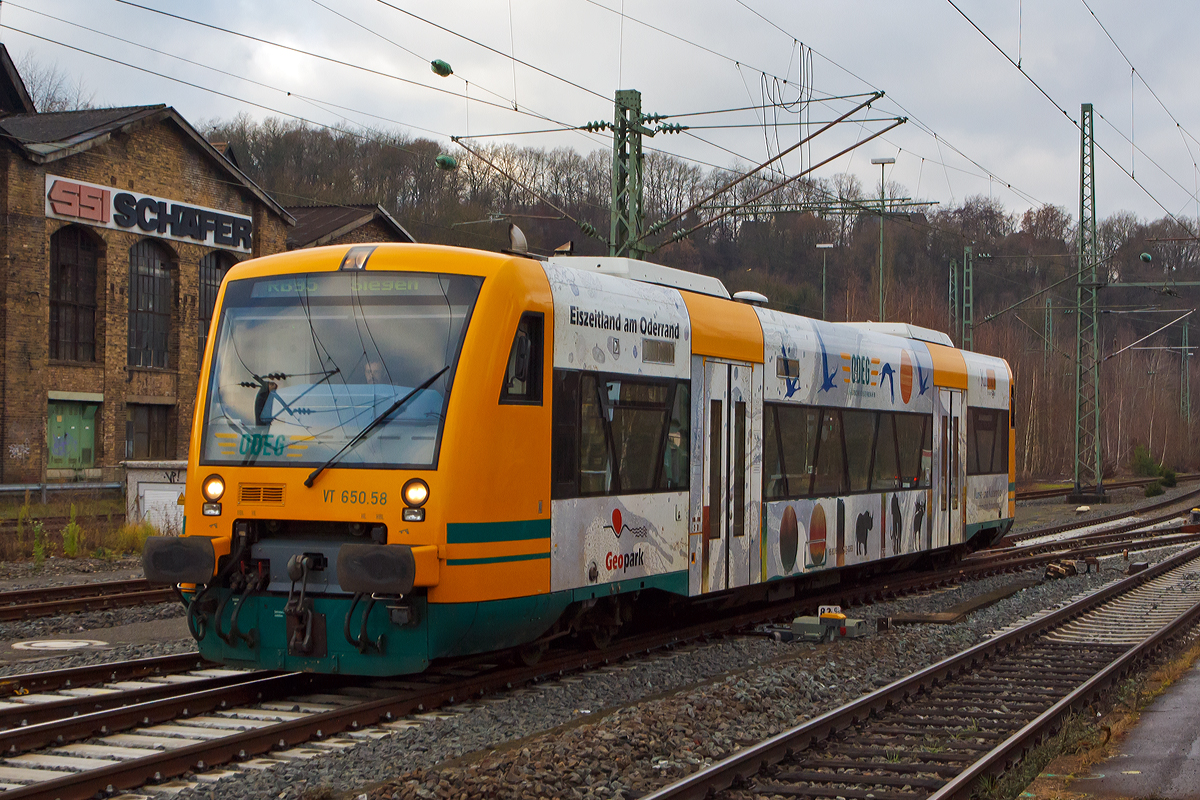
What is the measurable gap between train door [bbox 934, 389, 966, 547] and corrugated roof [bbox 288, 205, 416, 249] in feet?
89.1

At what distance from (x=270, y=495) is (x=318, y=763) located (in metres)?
2.18

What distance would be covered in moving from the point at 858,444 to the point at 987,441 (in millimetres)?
5337

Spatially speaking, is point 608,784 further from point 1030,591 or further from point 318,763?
point 1030,591

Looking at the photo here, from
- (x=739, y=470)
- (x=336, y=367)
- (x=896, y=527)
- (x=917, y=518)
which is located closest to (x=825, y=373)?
(x=739, y=470)

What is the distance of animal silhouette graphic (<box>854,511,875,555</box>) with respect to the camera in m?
13.9

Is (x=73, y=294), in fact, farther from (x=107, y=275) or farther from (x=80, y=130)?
(x=80, y=130)

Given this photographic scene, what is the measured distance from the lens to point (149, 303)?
35.6 meters

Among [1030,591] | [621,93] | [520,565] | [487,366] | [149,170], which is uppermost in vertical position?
[149,170]

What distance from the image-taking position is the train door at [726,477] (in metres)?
10.8

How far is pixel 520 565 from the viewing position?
820cm

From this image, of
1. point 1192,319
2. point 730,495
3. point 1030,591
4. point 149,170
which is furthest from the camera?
point 1192,319

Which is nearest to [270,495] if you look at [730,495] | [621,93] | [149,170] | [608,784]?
[608,784]

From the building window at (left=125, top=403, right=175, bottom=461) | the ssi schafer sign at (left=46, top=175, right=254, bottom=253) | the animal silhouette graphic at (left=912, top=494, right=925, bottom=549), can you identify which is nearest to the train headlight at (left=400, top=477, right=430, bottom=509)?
the animal silhouette graphic at (left=912, top=494, right=925, bottom=549)

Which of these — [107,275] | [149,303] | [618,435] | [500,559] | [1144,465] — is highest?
[107,275]
